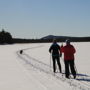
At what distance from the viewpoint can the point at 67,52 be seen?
12.1 m

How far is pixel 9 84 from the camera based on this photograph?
10.5 m

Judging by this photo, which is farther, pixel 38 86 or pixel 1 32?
pixel 1 32

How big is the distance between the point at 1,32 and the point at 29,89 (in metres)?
92.7

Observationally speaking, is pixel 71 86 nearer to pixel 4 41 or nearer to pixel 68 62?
pixel 68 62

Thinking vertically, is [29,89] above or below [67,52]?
below

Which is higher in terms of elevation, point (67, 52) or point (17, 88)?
point (67, 52)

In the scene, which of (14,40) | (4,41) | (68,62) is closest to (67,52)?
(68,62)

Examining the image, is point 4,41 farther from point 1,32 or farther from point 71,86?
point 71,86

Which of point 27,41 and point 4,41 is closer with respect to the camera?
point 4,41

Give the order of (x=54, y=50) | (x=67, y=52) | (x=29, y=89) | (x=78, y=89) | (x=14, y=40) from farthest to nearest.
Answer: (x=14, y=40) < (x=54, y=50) < (x=67, y=52) < (x=29, y=89) < (x=78, y=89)

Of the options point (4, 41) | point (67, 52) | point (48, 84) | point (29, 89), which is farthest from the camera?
point (4, 41)

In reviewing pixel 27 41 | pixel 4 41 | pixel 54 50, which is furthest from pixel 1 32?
pixel 54 50

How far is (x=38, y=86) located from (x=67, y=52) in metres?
2.86

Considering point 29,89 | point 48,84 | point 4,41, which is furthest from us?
point 4,41
